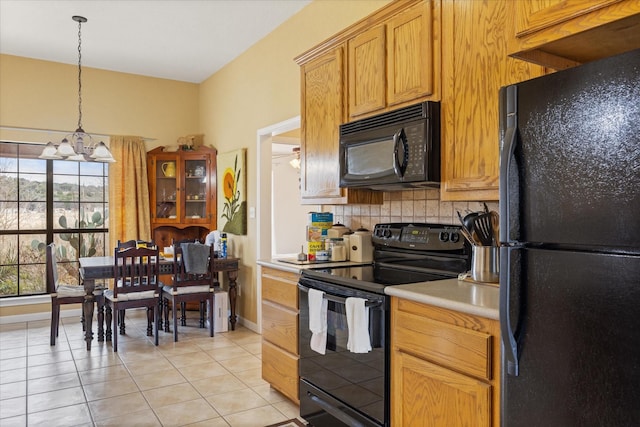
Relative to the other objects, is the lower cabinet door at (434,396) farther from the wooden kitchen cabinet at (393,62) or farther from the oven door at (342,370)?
the wooden kitchen cabinet at (393,62)

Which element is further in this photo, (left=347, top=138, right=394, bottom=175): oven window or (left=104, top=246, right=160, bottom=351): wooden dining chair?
(left=104, top=246, right=160, bottom=351): wooden dining chair

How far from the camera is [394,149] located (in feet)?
7.75

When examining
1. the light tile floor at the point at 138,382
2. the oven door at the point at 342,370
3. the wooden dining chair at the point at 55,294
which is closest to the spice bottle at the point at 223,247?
the light tile floor at the point at 138,382

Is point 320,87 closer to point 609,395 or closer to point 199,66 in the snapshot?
point 609,395

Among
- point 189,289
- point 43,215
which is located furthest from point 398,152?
point 43,215

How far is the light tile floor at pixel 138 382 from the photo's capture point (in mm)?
2729

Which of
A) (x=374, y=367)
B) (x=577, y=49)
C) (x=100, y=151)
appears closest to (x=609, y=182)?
(x=577, y=49)

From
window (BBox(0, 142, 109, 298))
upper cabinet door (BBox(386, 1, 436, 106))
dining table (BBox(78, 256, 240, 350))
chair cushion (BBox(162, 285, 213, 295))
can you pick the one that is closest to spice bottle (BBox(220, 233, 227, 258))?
dining table (BBox(78, 256, 240, 350))

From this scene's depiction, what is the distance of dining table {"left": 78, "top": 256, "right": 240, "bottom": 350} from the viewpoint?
4.17 meters

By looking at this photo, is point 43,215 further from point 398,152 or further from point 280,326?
point 398,152

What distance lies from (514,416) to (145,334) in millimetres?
4078

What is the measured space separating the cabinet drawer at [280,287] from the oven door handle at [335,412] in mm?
528

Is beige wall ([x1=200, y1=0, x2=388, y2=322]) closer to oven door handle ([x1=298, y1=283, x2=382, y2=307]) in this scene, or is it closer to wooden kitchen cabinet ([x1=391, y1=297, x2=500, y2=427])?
oven door handle ([x1=298, y1=283, x2=382, y2=307])

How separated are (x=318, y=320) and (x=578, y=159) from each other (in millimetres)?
1585
